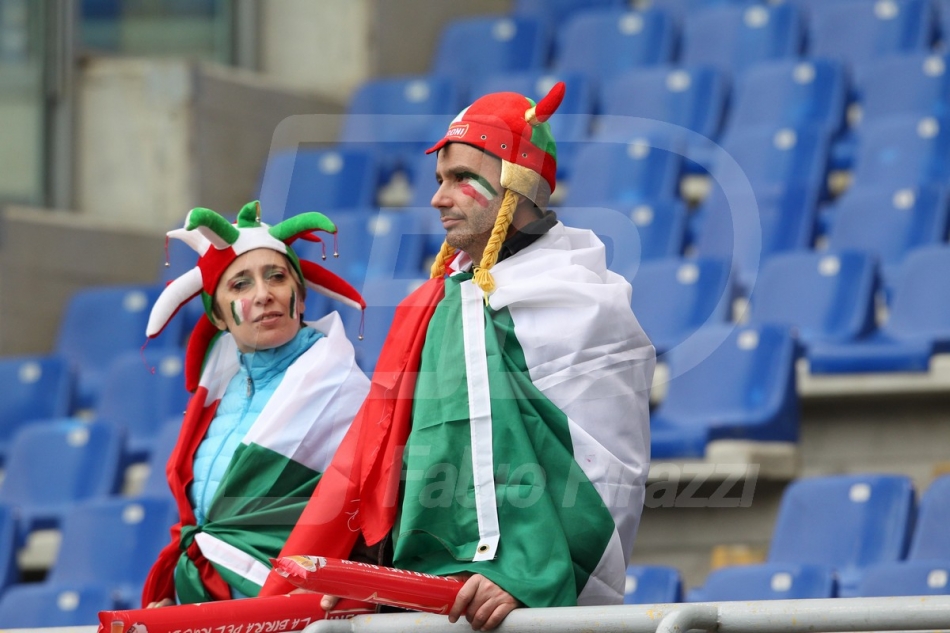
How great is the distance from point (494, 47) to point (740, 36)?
3.93 ft

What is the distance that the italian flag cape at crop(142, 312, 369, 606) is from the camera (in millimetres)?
2783

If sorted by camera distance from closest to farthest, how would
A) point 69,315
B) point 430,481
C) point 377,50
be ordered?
1. point 430,481
2. point 69,315
3. point 377,50

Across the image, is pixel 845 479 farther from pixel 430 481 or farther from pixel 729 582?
pixel 430 481

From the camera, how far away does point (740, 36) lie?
253 inches

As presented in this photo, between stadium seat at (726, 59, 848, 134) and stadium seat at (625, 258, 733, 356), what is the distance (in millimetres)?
1140

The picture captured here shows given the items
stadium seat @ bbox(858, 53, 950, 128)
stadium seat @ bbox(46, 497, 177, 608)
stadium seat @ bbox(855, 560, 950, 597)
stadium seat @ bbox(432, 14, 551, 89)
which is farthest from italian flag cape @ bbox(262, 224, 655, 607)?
stadium seat @ bbox(432, 14, 551, 89)

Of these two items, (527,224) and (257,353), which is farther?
(257,353)

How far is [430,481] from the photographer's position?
2.40 meters

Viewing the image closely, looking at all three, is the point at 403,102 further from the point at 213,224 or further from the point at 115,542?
the point at 213,224

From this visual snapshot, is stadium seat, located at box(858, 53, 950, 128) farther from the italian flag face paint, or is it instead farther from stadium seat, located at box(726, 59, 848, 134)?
the italian flag face paint

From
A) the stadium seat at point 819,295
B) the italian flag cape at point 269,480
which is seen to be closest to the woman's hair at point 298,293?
the italian flag cape at point 269,480

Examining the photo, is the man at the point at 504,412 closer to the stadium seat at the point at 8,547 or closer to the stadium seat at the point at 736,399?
the stadium seat at the point at 736,399

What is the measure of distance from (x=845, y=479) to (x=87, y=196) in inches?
162

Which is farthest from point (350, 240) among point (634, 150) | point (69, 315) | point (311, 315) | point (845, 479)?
point (69, 315)
